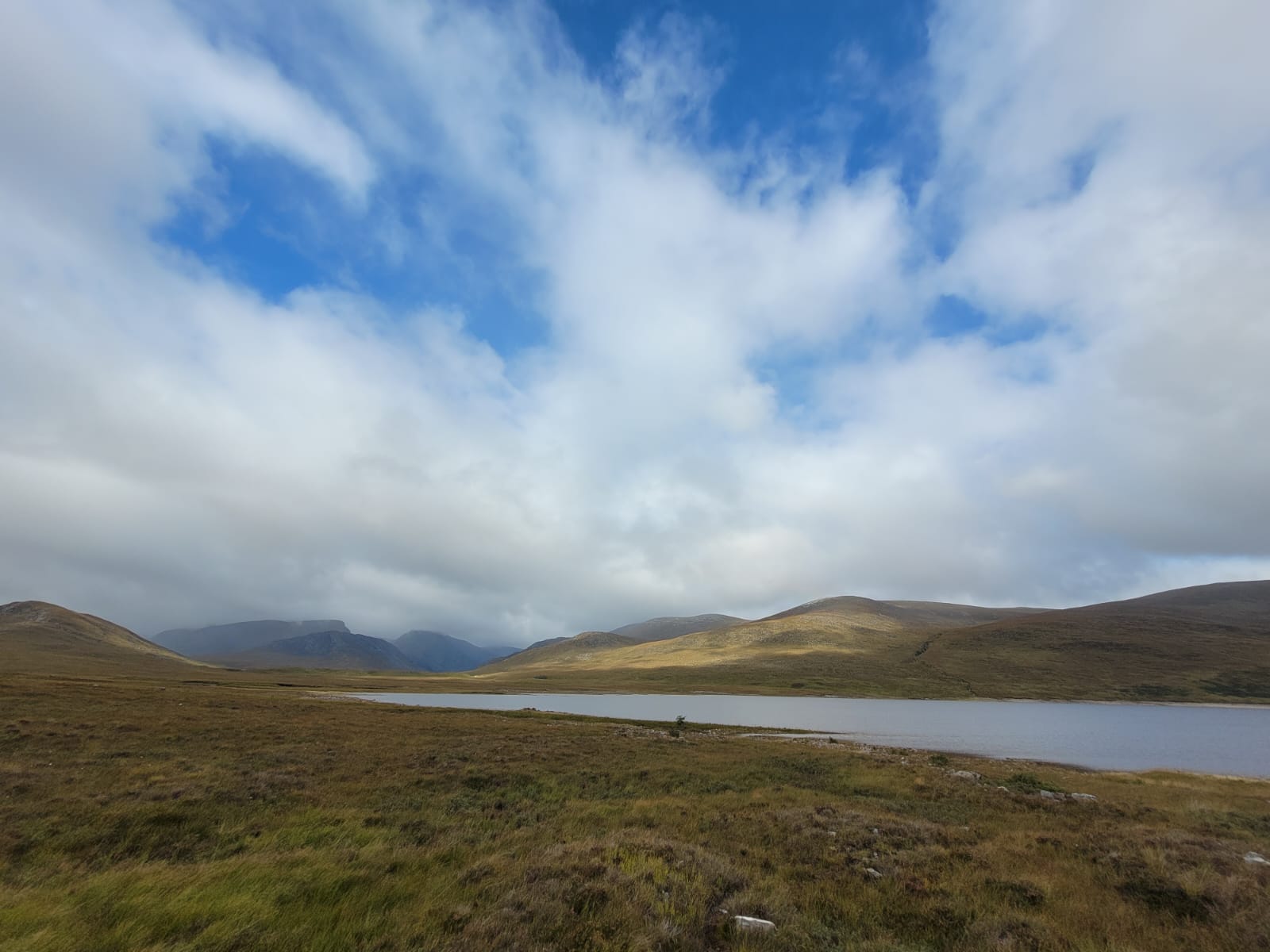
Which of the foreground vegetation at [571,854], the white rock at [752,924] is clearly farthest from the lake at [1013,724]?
the white rock at [752,924]

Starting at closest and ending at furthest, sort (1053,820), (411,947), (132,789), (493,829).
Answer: (411,947)
(493,829)
(132,789)
(1053,820)

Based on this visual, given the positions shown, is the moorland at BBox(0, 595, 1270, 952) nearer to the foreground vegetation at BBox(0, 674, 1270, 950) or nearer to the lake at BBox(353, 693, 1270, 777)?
the foreground vegetation at BBox(0, 674, 1270, 950)

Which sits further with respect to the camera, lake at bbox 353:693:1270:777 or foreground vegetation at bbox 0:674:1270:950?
lake at bbox 353:693:1270:777

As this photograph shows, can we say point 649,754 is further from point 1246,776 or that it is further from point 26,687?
point 26,687

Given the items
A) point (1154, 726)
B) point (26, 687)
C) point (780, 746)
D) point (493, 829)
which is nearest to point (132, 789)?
point (493, 829)

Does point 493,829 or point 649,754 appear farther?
point 649,754

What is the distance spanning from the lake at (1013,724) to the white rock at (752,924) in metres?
50.3

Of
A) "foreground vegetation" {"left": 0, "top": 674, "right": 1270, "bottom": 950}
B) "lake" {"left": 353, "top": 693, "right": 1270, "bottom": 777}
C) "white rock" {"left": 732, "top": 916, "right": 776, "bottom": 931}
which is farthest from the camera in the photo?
"lake" {"left": 353, "top": 693, "right": 1270, "bottom": 777}

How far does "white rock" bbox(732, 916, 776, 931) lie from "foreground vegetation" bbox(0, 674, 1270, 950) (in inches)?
7.0

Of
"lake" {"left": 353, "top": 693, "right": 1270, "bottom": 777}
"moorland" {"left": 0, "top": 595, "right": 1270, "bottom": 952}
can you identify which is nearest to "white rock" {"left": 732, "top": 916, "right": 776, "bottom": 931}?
"moorland" {"left": 0, "top": 595, "right": 1270, "bottom": 952}

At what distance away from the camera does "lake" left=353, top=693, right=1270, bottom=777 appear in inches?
2048

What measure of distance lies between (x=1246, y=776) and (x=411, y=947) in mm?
56692

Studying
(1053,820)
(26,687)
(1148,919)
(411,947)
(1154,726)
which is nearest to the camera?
(411,947)

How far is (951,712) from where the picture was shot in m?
103
